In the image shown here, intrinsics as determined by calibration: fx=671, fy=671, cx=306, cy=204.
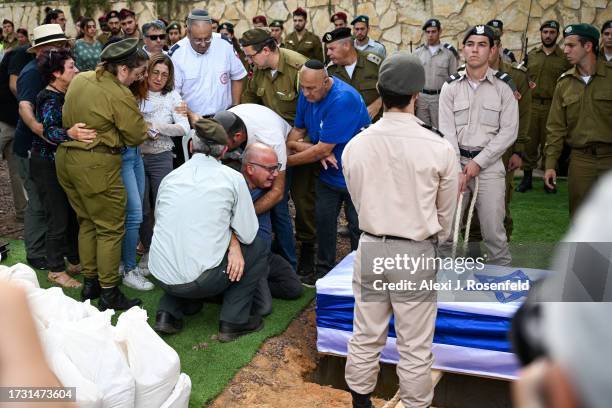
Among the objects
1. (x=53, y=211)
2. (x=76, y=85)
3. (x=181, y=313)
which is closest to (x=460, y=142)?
(x=181, y=313)

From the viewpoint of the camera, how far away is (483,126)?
177 inches

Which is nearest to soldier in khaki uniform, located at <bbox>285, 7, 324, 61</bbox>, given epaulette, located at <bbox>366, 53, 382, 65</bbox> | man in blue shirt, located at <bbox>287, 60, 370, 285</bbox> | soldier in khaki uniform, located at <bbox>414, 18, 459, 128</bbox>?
soldier in khaki uniform, located at <bbox>414, 18, 459, 128</bbox>

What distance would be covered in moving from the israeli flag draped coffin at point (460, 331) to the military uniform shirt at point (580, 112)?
1.73m

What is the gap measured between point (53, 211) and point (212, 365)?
1703 millimetres

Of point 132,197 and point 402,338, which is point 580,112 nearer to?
point 402,338

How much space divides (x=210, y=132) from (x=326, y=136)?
1.07m

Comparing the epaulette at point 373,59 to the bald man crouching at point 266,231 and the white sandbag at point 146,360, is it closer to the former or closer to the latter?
the bald man crouching at point 266,231

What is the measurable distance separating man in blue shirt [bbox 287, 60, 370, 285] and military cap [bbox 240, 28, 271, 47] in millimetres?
594

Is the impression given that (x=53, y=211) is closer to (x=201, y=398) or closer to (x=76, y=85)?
(x=76, y=85)

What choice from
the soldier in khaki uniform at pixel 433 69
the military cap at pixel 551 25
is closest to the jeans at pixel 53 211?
the soldier in khaki uniform at pixel 433 69

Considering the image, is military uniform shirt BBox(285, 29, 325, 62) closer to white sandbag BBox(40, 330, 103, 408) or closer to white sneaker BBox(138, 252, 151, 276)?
white sneaker BBox(138, 252, 151, 276)

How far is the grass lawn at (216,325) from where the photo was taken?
3.60m

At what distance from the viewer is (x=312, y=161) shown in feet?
15.5

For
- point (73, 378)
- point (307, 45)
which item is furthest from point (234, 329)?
point (307, 45)
